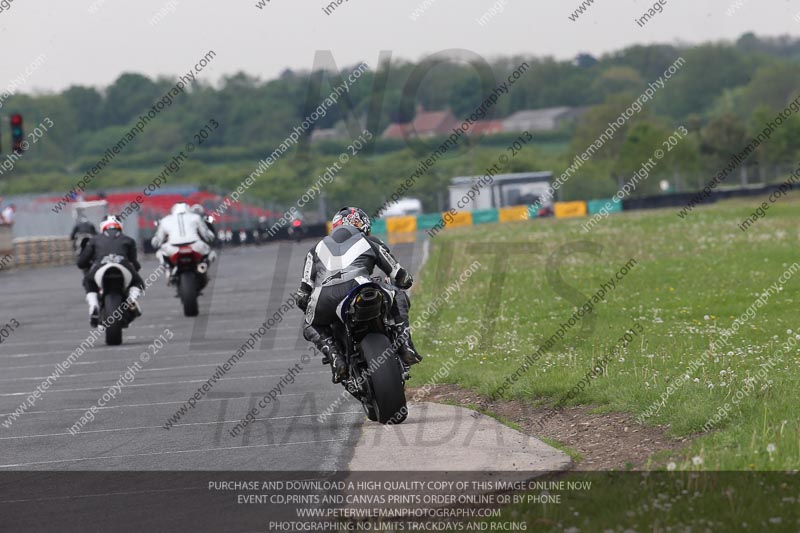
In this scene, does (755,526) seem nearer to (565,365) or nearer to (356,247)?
(356,247)

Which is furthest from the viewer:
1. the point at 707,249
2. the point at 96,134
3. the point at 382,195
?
the point at 96,134

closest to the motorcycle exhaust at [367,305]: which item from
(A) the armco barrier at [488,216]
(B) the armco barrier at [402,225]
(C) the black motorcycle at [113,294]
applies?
(C) the black motorcycle at [113,294]

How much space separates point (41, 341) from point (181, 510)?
13154 millimetres

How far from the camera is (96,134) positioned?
14975 cm

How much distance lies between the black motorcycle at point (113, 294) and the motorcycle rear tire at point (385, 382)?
8.72m

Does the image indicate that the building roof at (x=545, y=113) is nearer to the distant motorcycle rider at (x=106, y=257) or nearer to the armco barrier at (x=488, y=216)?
the armco barrier at (x=488, y=216)

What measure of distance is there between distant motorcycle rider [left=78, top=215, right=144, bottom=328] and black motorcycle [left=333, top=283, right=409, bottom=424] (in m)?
8.27

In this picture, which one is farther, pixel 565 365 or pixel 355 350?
pixel 565 365

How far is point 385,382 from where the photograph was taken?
9305 millimetres

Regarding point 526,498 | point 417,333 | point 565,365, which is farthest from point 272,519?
point 417,333

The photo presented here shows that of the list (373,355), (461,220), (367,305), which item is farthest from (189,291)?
(461,220)

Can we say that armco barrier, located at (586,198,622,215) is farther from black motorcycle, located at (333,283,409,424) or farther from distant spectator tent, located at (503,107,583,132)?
distant spectator tent, located at (503,107,583,132)

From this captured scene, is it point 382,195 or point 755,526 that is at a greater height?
point 755,526

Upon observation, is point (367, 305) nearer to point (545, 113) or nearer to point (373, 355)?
point (373, 355)
